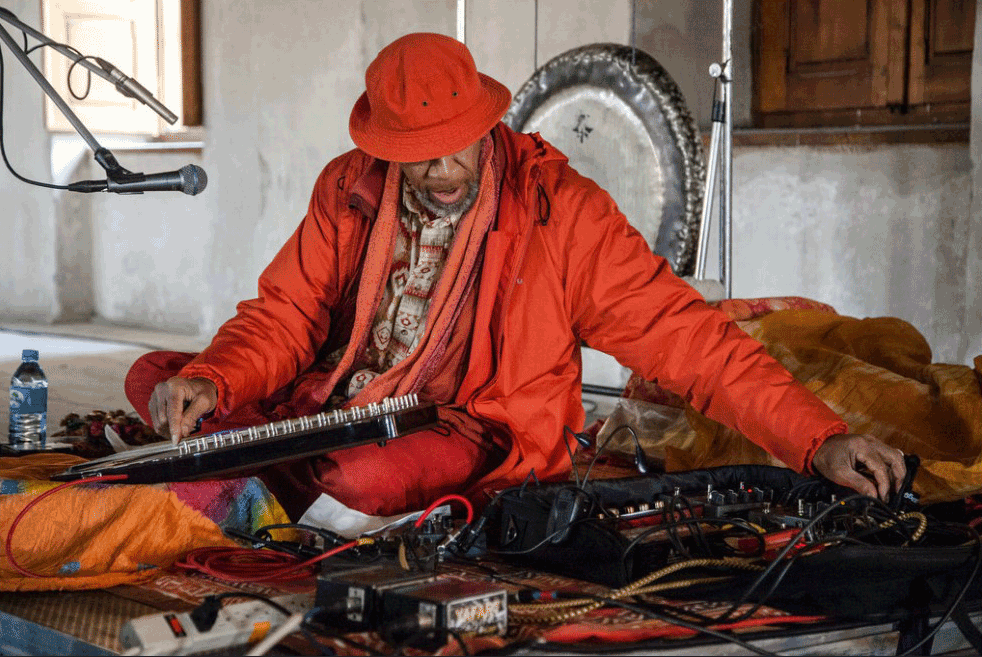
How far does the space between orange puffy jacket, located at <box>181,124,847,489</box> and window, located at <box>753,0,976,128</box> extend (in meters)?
1.99

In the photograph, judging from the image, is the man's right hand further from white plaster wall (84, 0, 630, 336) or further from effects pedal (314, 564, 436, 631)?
white plaster wall (84, 0, 630, 336)

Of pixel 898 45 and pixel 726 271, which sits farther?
pixel 898 45

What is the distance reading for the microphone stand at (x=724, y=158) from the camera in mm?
3418

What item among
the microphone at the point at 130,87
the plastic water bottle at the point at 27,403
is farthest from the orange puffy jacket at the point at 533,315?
the plastic water bottle at the point at 27,403

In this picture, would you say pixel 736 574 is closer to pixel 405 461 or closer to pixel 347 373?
pixel 405 461

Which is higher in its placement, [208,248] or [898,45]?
[898,45]

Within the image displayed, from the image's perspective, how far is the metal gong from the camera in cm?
368

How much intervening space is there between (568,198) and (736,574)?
0.80 metres

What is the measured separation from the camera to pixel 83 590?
169 centimetres

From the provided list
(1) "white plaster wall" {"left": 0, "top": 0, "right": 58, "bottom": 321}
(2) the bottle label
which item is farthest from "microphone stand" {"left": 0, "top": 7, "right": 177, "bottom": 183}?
(1) "white plaster wall" {"left": 0, "top": 0, "right": 58, "bottom": 321}

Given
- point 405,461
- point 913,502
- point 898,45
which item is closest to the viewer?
point 913,502

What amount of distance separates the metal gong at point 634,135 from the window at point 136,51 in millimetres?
2923

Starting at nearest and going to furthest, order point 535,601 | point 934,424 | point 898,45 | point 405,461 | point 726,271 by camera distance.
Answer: point 535,601 < point 405,461 < point 934,424 < point 726,271 < point 898,45

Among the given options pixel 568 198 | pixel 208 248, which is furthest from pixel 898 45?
pixel 208 248
